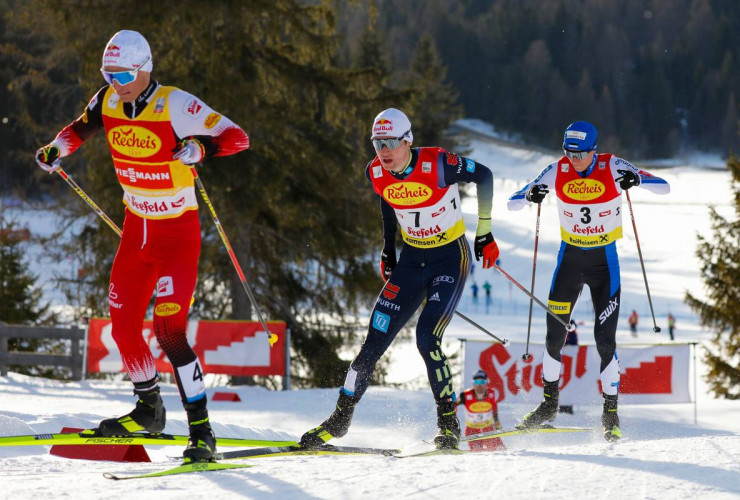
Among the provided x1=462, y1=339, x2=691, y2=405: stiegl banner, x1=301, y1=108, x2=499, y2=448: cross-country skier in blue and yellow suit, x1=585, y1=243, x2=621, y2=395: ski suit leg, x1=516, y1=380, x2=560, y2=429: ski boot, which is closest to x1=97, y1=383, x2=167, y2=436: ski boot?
x1=301, y1=108, x2=499, y2=448: cross-country skier in blue and yellow suit

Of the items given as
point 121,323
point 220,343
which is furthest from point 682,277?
point 121,323

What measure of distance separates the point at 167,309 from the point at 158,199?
646mm

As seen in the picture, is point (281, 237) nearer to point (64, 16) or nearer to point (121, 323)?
point (64, 16)

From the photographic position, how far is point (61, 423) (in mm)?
7625

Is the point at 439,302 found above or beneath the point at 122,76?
beneath

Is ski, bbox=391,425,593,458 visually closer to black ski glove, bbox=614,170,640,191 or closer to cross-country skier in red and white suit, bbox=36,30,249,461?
cross-country skier in red and white suit, bbox=36,30,249,461

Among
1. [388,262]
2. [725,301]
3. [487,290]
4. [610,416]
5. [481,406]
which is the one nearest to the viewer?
[388,262]

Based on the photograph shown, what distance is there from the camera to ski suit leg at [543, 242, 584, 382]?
7.33 meters

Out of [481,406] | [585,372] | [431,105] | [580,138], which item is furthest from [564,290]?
[431,105]

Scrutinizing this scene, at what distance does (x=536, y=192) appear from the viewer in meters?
7.24

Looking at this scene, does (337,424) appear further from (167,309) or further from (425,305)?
(167,309)

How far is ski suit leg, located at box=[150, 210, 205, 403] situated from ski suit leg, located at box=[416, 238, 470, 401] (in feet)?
4.97

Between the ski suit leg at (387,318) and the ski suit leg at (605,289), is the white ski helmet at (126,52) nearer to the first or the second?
the ski suit leg at (387,318)

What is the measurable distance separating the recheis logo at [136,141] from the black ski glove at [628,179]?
12.2 ft
